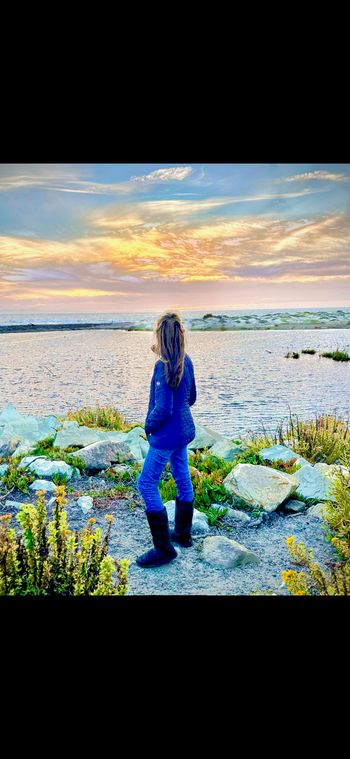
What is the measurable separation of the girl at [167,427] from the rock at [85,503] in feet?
2.35

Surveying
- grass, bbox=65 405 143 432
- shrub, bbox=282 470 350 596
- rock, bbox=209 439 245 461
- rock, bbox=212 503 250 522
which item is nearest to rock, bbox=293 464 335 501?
shrub, bbox=282 470 350 596

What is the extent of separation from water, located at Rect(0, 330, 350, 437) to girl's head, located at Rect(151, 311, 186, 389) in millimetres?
1560

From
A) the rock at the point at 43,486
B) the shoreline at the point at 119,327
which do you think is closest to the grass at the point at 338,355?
the shoreline at the point at 119,327

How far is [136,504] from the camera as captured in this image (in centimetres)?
346

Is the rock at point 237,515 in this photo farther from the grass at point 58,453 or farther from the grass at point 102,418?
the grass at point 102,418

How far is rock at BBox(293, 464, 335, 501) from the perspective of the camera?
135 inches

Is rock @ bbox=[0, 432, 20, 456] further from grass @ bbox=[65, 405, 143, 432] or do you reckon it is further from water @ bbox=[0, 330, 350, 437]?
grass @ bbox=[65, 405, 143, 432]

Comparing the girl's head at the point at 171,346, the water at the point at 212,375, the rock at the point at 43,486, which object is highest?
the girl's head at the point at 171,346

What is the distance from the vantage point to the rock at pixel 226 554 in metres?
2.82
